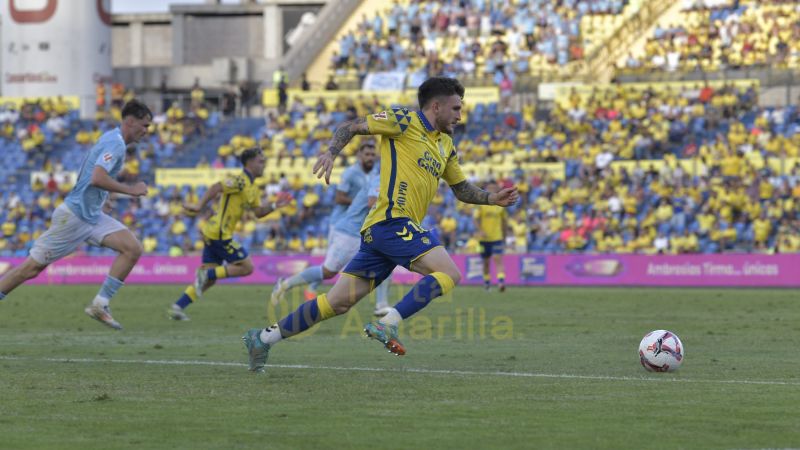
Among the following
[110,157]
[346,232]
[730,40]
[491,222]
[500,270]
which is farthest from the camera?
[730,40]

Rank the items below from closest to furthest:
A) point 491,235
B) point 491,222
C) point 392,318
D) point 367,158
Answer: point 392,318 → point 367,158 → point 491,222 → point 491,235

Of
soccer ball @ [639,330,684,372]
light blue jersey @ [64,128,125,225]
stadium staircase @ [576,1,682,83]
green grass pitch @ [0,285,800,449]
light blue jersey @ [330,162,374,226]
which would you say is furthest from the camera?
stadium staircase @ [576,1,682,83]

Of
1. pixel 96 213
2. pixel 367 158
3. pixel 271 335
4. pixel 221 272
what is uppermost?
pixel 367 158

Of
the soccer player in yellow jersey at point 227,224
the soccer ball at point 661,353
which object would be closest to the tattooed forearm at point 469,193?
the soccer ball at point 661,353

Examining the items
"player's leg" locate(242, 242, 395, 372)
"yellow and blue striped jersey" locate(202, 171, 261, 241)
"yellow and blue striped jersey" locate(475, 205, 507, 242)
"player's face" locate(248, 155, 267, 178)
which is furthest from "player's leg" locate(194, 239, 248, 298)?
"yellow and blue striped jersey" locate(475, 205, 507, 242)

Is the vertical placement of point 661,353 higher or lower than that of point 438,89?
lower

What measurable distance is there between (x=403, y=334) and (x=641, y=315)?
604 cm

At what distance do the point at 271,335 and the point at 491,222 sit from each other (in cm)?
2103

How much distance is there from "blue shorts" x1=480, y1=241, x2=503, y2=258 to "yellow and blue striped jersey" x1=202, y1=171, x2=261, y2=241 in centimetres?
1221

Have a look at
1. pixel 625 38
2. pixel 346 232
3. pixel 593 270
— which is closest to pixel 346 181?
pixel 346 232

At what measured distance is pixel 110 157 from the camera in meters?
15.2

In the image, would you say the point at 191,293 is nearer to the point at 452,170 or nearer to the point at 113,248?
the point at 113,248

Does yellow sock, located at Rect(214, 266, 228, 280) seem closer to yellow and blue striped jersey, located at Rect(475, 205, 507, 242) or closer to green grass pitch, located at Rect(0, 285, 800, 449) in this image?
green grass pitch, located at Rect(0, 285, 800, 449)

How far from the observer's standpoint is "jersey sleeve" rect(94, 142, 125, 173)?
15.1 meters
